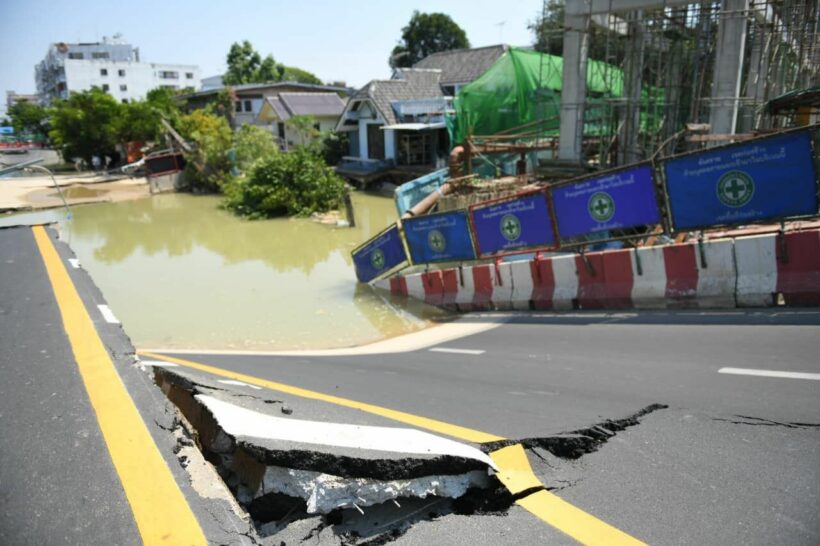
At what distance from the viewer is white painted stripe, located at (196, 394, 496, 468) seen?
2.89 metres

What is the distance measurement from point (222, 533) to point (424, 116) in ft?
107

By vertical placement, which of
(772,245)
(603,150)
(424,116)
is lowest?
(772,245)

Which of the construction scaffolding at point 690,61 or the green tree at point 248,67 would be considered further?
the green tree at point 248,67

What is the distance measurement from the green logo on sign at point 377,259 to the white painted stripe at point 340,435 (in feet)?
32.0

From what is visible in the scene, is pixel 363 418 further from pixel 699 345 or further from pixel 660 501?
pixel 699 345

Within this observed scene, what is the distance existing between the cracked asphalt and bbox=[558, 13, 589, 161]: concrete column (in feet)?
33.2

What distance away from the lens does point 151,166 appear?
3666 centimetres

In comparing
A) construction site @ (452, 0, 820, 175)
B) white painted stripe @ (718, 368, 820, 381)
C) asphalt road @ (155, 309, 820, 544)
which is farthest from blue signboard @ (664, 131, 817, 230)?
construction site @ (452, 0, 820, 175)

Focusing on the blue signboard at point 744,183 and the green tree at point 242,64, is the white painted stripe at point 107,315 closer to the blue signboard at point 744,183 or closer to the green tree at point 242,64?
the blue signboard at point 744,183

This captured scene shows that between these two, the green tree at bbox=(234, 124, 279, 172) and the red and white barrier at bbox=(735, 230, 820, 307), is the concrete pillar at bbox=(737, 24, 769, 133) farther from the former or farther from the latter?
the green tree at bbox=(234, 124, 279, 172)

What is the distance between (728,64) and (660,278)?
8447mm

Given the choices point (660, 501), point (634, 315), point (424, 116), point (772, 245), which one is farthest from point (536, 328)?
point (424, 116)

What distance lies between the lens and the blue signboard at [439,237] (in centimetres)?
1104

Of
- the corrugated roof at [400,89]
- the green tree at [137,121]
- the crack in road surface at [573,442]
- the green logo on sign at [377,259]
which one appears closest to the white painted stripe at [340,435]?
the crack in road surface at [573,442]
